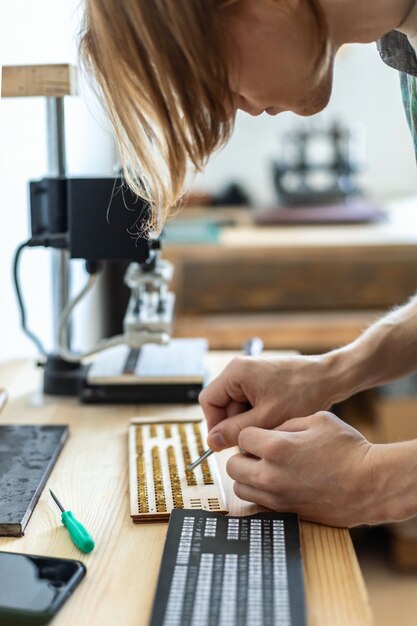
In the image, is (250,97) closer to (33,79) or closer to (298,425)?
(298,425)

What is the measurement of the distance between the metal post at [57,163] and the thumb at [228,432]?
43cm

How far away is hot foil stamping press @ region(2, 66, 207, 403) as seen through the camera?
1.25 m

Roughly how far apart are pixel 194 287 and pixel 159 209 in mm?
1617

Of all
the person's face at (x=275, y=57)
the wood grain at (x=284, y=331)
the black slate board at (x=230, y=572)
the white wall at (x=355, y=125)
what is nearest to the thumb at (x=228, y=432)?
the black slate board at (x=230, y=572)

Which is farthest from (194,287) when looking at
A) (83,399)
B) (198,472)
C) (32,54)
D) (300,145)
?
(198,472)

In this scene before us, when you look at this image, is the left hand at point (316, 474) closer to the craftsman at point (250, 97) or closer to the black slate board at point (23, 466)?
the craftsman at point (250, 97)

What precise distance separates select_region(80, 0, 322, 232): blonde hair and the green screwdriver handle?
377mm

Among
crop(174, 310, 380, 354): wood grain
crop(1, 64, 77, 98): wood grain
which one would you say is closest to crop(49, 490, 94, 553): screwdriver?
crop(1, 64, 77, 98): wood grain

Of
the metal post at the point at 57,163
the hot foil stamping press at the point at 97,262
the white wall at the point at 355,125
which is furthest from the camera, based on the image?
the white wall at the point at 355,125

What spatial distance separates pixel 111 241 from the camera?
1251 millimetres

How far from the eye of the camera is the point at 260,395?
113 centimetres

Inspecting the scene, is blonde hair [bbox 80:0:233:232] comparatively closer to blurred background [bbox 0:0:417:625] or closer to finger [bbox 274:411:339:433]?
blurred background [bbox 0:0:417:625]

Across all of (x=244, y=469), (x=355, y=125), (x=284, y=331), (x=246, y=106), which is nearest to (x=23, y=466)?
(x=244, y=469)

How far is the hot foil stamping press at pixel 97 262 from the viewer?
1.25 metres
